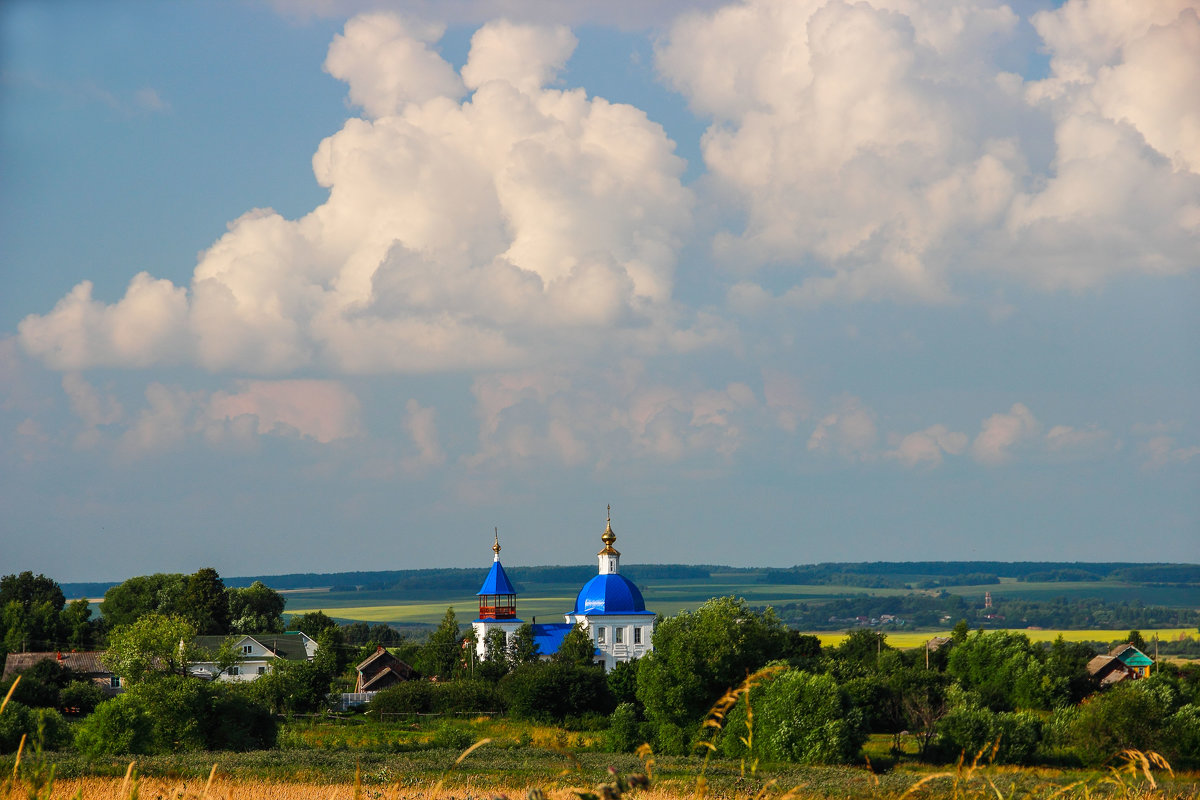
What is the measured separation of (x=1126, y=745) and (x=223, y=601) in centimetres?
8020

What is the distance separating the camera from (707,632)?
5716 cm

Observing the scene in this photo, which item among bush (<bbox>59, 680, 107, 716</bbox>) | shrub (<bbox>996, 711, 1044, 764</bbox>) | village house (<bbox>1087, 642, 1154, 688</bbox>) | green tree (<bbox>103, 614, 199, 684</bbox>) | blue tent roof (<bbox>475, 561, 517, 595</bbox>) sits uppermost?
blue tent roof (<bbox>475, 561, 517, 595</bbox>)

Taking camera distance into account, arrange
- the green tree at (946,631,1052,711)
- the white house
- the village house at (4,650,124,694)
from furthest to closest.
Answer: the white house → the village house at (4,650,124,694) → the green tree at (946,631,1052,711)

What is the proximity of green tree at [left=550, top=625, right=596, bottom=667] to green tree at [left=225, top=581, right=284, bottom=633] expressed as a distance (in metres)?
44.1

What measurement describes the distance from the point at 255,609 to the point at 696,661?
235 ft

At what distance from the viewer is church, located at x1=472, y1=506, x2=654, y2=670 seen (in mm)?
80875

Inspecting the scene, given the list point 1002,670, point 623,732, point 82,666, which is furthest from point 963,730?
point 82,666

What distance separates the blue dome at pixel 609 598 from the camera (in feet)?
269

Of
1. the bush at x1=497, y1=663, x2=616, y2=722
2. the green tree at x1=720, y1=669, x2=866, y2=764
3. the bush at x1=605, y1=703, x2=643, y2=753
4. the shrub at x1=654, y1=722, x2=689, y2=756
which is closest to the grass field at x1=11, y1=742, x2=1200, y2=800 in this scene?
the green tree at x1=720, y1=669, x2=866, y2=764

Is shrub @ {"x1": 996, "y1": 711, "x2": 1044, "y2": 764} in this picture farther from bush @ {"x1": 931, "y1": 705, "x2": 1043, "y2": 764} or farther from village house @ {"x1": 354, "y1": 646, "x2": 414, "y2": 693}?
village house @ {"x1": 354, "y1": 646, "x2": 414, "y2": 693}

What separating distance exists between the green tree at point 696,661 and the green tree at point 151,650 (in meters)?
23.5

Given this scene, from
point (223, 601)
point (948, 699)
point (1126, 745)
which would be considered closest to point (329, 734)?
point (948, 699)

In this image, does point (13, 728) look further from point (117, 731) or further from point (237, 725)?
point (237, 725)

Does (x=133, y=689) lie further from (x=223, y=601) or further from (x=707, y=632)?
(x=223, y=601)
